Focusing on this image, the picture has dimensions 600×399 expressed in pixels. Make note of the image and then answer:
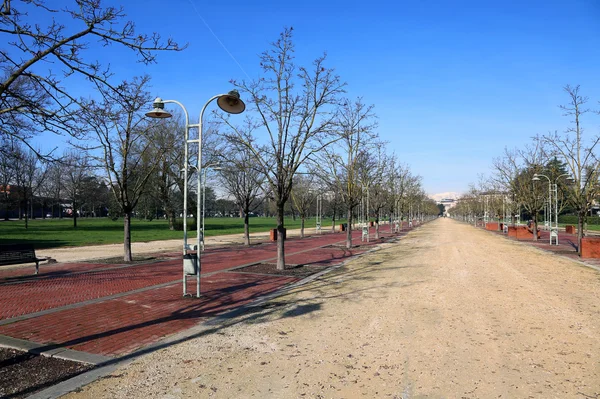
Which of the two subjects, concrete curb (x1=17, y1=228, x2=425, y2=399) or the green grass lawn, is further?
the green grass lawn

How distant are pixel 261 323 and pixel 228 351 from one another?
150 cm

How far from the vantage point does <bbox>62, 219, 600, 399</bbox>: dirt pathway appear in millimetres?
4531

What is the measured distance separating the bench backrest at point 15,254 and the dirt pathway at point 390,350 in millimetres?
8461

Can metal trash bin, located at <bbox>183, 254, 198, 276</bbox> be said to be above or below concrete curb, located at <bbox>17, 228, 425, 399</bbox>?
above

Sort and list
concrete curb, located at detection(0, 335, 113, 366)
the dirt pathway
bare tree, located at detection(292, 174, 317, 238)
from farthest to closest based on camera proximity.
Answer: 1. bare tree, located at detection(292, 174, 317, 238)
2. concrete curb, located at detection(0, 335, 113, 366)
3. the dirt pathway

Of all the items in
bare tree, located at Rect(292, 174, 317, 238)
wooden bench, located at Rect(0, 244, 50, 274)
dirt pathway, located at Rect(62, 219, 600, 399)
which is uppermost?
bare tree, located at Rect(292, 174, 317, 238)

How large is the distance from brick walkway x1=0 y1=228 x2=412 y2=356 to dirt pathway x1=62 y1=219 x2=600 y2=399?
91 centimetres

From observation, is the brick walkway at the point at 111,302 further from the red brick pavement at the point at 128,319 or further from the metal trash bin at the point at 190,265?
the metal trash bin at the point at 190,265

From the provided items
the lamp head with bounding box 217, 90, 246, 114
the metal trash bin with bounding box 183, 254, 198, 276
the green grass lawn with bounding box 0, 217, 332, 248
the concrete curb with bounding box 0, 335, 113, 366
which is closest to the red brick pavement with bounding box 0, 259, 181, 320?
the concrete curb with bounding box 0, 335, 113, 366

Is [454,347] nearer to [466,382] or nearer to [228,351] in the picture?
[466,382]

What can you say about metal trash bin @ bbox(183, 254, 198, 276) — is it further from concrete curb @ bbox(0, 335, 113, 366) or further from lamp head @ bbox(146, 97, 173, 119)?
concrete curb @ bbox(0, 335, 113, 366)

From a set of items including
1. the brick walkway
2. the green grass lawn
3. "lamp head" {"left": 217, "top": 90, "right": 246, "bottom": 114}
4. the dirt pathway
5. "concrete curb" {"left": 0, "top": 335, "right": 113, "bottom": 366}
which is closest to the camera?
the dirt pathway

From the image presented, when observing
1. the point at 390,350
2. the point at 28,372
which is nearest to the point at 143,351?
the point at 28,372

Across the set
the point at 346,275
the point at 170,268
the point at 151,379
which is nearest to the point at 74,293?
the point at 170,268
